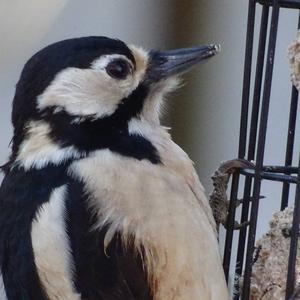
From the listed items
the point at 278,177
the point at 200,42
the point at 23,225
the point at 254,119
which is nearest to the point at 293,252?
the point at 278,177

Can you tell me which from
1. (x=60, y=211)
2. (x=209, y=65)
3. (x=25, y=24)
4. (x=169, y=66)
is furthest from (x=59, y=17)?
(x=60, y=211)

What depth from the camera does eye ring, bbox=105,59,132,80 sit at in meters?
2.21

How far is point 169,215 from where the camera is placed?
2.11 m

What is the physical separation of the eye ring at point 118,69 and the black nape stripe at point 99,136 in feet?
0.26

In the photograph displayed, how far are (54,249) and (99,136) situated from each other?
9.9 inches

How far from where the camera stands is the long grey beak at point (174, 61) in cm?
226

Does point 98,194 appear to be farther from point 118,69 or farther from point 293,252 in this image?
point 293,252

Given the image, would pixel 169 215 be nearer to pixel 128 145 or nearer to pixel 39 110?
pixel 128 145

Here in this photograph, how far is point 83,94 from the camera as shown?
2203 mm

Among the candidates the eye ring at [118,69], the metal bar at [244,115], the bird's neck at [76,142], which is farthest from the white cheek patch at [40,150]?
the metal bar at [244,115]

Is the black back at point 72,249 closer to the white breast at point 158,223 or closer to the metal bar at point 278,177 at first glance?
the white breast at point 158,223

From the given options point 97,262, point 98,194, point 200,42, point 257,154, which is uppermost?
point 200,42

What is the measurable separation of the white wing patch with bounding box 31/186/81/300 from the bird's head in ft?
0.46

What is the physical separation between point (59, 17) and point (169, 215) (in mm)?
1580
